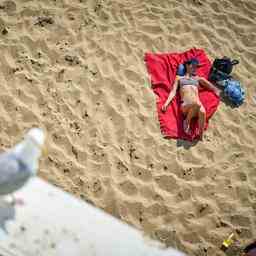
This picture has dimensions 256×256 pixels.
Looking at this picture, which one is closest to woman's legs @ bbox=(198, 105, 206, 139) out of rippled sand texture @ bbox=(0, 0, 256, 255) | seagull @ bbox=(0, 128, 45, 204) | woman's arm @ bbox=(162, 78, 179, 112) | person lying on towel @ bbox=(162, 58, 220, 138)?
person lying on towel @ bbox=(162, 58, 220, 138)

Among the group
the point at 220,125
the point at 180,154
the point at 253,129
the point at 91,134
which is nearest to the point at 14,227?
the point at 91,134

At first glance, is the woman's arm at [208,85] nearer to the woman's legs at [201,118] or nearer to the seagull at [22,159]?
the woman's legs at [201,118]

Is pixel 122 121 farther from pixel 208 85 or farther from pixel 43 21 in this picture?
pixel 43 21

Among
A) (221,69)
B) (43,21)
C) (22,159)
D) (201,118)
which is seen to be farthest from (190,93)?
(22,159)

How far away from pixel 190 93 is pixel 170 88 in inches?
12.4

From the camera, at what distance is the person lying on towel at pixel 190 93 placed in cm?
524

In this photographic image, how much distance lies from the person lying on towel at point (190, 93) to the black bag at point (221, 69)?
156 millimetres

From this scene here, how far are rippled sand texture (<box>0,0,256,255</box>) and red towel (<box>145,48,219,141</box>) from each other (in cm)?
12

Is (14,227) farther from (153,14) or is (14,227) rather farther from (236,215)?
(153,14)

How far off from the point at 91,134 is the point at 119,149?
0.38 m

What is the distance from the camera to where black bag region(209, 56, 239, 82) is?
577 cm

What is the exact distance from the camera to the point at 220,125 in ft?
17.6

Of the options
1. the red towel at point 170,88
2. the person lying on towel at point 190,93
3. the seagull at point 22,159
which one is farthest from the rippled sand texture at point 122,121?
the seagull at point 22,159

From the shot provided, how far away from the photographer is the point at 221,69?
5.81 meters
